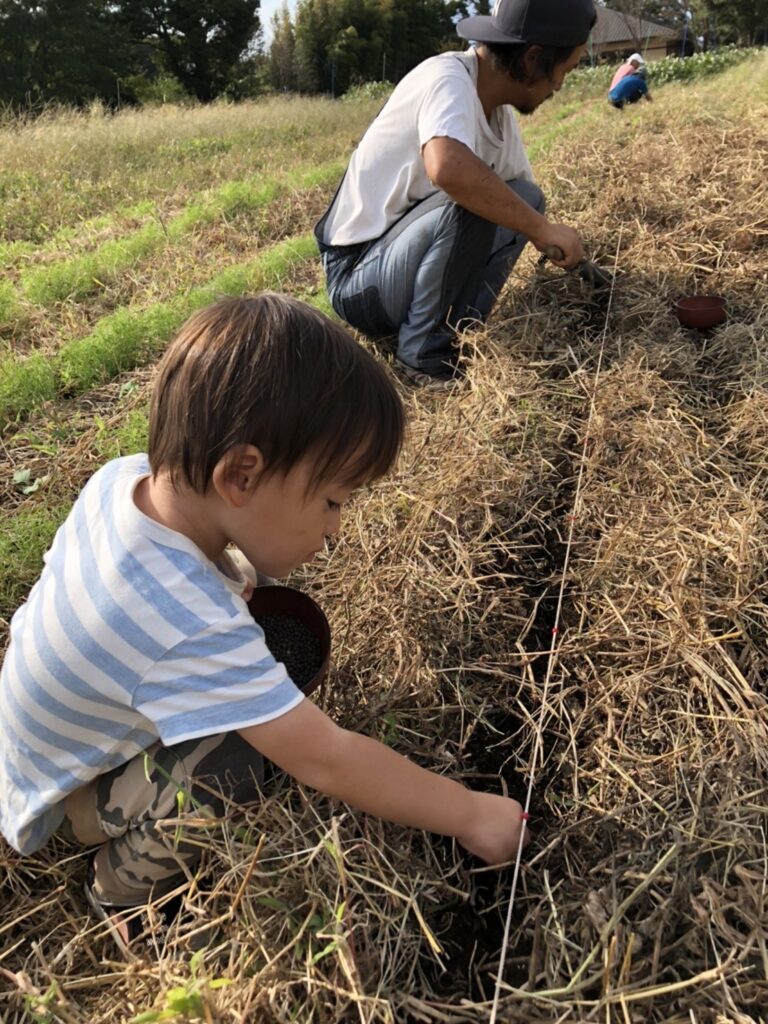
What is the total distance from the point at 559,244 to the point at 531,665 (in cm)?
175

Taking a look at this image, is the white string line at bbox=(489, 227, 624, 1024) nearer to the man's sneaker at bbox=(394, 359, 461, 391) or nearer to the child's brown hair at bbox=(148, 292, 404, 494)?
the man's sneaker at bbox=(394, 359, 461, 391)

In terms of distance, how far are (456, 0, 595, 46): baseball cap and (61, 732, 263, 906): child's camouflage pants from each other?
240 centimetres

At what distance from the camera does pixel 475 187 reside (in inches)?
96.7

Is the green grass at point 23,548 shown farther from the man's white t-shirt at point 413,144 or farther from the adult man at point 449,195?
the man's white t-shirt at point 413,144

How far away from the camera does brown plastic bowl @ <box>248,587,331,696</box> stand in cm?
151

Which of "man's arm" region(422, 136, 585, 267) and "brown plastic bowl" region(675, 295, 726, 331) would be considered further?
"brown plastic bowl" region(675, 295, 726, 331)

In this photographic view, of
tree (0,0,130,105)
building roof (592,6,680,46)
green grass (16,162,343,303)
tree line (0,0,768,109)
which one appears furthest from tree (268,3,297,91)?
green grass (16,162,343,303)

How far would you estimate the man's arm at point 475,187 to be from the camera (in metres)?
2.42

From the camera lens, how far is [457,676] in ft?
5.14

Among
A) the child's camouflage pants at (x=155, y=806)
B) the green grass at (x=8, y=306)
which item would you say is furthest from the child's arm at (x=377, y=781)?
the green grass at (x=8, y=306)

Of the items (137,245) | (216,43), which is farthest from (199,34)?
(137,245)

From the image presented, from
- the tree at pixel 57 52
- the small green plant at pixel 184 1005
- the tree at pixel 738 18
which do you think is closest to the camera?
the small green plant at pixel 184 1005

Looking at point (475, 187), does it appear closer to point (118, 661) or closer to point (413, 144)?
point (413, 144)

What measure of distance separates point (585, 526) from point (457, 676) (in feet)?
2.09
